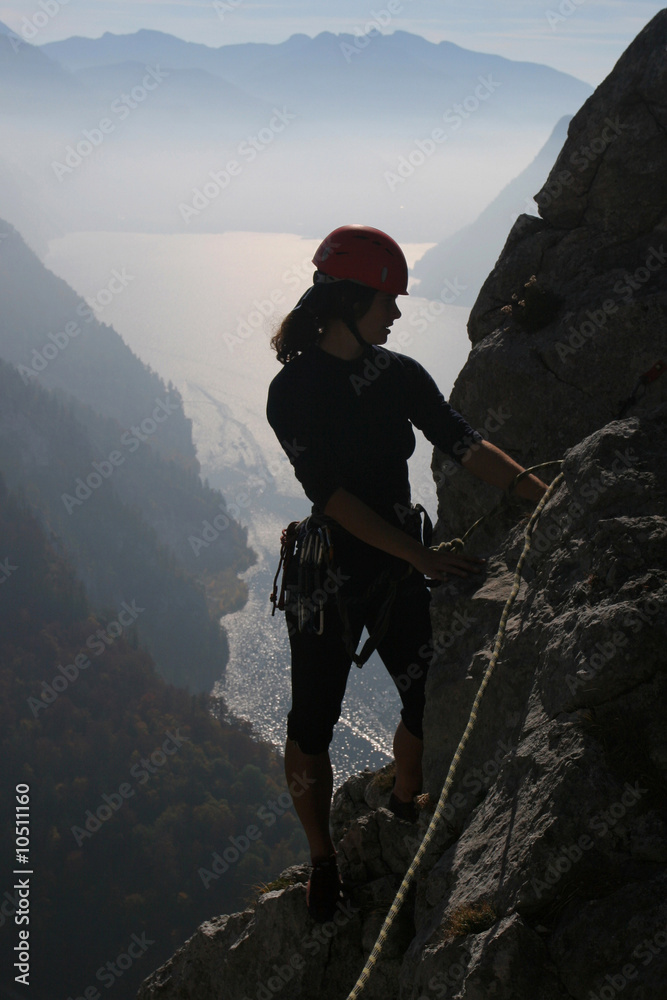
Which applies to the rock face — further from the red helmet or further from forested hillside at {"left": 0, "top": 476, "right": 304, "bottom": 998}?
forested hillside at {"left": 0, "top": 476, "right": 304, "bottom": 998}

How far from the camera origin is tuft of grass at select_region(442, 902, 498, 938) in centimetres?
279

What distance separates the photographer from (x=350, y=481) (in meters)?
4.07

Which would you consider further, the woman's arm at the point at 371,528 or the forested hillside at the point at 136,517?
the forested hillside at the point at 136,517

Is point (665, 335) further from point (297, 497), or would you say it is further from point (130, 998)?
point (297, 497)

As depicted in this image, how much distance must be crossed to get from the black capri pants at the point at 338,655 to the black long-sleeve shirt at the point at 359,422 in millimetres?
498

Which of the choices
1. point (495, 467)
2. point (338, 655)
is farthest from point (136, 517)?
point (495, 467)

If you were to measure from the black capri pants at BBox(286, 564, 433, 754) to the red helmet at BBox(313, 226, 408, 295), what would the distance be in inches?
62.8

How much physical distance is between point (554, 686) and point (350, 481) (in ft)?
4.95

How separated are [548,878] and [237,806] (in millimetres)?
75886

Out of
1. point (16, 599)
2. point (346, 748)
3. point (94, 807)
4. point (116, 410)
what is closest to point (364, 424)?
point (94, 807)

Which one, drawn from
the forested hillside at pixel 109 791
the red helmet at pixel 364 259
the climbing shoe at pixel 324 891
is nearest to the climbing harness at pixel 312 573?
the red helmet at pixel 364 259

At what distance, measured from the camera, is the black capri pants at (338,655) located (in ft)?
13.5

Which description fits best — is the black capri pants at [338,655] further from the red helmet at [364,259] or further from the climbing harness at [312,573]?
the red helmet at [364,259]

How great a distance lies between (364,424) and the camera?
13.2 feet
